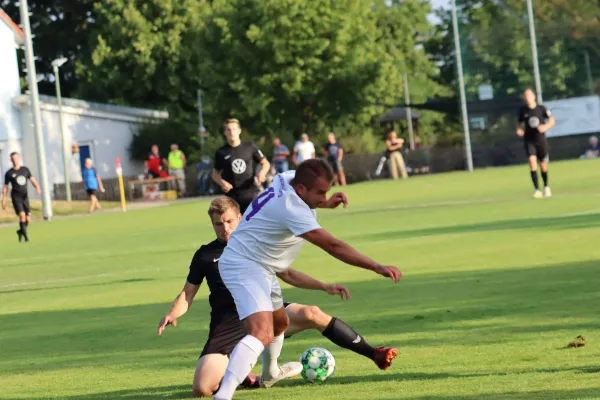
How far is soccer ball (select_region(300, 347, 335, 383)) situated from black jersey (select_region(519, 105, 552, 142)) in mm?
19691

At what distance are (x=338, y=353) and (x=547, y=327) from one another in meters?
1.64

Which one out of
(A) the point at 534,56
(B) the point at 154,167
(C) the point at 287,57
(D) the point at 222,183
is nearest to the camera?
(D) the point at 222,183

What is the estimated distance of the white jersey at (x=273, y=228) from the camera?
299 inches

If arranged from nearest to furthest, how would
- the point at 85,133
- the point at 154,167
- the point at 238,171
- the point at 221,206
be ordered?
the point at 221,206, the point at 238,171, the point at 154,167, the point at 85,133

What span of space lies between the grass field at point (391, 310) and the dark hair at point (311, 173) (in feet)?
4.31

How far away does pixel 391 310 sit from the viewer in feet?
41.1

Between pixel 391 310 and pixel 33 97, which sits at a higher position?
pixel 33 97

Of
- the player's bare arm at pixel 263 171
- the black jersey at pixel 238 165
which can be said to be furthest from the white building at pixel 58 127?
the black jersey at pixel 238 165

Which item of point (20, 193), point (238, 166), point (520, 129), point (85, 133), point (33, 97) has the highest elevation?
point (33, 97)

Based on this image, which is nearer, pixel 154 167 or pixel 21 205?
pixel 21 205

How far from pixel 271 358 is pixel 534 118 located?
20.0 m

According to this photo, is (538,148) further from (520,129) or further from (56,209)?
(56,209)

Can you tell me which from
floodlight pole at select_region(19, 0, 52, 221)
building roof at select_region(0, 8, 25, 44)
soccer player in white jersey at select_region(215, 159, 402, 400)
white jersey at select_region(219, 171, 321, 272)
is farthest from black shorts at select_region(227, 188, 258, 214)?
building roof at select_region(0, 8, 25, 44)

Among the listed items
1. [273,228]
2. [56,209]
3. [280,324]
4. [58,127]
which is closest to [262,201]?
[273,228]
